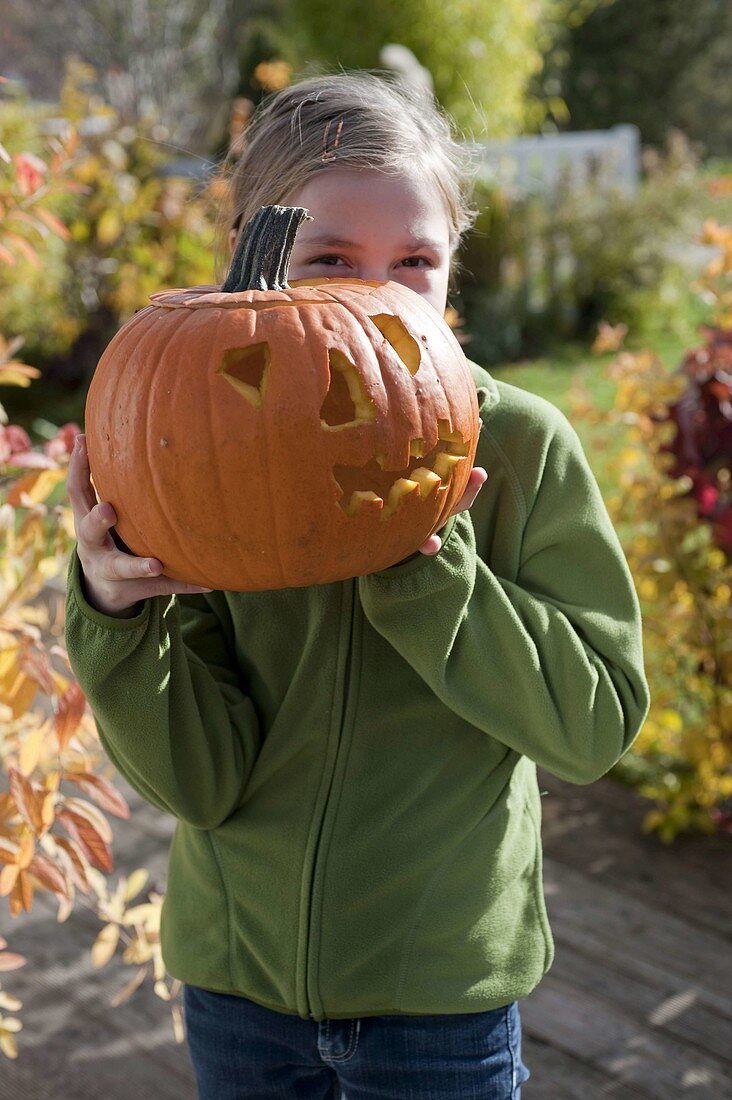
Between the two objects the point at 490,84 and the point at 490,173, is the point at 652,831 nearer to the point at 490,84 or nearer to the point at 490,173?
the point at 490,173

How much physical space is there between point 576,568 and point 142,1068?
60.9 inches

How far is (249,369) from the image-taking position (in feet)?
3.90

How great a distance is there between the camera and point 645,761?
3422mm

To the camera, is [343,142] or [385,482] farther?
[343,142]

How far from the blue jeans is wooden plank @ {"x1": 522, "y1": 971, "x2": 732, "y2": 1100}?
0.83 metres

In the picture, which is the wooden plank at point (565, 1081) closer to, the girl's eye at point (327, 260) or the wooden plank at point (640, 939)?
the wooden plank at point (640, 939)

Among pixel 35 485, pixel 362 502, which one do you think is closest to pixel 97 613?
pixel 362 502

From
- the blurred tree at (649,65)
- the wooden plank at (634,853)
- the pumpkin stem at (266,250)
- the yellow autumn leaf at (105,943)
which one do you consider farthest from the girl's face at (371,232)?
the blurred tree at (649,65)

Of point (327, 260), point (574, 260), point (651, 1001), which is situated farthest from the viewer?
point (574, 260)

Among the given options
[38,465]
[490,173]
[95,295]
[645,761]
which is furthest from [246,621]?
[490,173]

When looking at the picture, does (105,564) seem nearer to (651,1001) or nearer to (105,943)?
(105,943)

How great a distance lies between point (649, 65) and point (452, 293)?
20.5 m

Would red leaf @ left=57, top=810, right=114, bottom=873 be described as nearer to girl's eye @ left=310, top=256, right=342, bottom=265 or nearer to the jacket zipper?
the jacket zipper

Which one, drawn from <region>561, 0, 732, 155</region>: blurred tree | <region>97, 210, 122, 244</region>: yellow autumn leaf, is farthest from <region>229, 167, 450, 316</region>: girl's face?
<region>561, 0, 732, 155</region>: blurred tree
